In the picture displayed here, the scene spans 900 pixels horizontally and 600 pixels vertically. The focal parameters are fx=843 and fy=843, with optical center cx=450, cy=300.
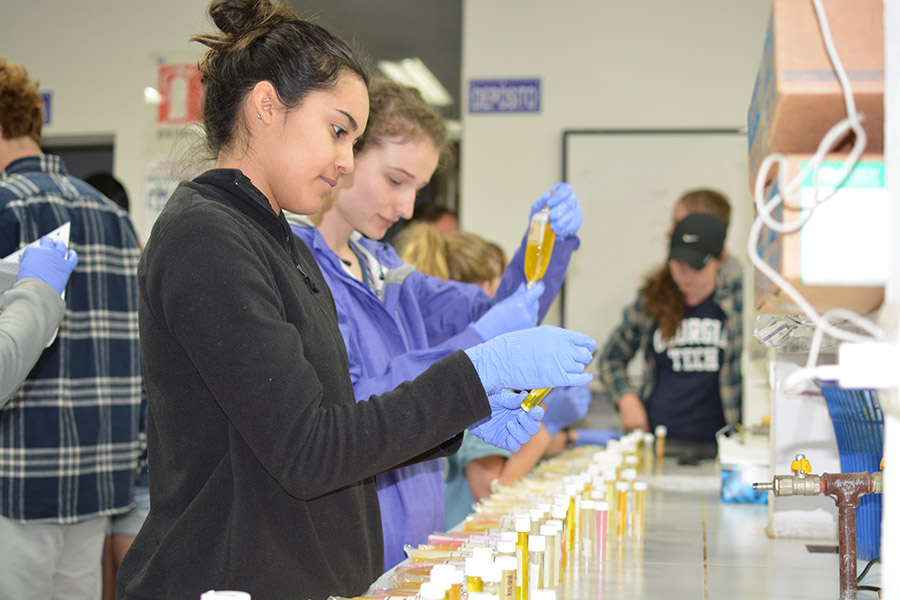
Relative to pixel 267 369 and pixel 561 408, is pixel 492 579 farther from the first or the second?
pixel 561 408

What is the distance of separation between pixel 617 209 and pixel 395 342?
259 cm

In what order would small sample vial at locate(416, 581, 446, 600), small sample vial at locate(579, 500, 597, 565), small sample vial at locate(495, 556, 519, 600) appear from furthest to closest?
1. small sample vial at locate(579, 500, 597, 565)
2. small sample vial at locate(495, 556, 519, 600)
3. small sample vial at locate(416, 581, 446, 600)

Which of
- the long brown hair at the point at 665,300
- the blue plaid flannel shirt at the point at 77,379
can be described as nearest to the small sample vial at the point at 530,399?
the blue plaid flannel shirt at the point at 77,379

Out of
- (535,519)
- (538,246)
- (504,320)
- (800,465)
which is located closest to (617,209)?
(538,246)

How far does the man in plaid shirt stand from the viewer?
190cm

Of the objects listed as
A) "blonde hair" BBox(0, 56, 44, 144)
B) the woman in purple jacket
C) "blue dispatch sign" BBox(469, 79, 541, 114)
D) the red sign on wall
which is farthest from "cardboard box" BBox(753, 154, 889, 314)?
the red sign on wall

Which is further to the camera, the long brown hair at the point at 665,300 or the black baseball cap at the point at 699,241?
the long brown hair at the point at 665,300

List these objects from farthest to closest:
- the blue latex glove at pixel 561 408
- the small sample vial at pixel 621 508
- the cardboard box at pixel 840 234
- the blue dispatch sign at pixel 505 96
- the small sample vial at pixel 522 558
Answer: the blue dispatch sign at pixel 505 96
the blue latex glove at pixel 561 408
the small sample vial at pixel 621 508
the small sample vial at pixel 522 558
the cardboard box at pixel 840 234

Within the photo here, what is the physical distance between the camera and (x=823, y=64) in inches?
29.9

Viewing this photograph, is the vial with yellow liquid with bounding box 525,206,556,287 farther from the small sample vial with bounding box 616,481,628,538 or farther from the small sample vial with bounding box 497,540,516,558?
the small sample vial with bounding box 497,540,516,558

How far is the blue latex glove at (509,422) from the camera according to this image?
52.2 inches

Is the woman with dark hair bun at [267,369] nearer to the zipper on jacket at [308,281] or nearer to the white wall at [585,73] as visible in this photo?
the zipper on jacket at [308,281]

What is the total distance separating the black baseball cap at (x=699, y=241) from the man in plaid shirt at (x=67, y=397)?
77.1 inches

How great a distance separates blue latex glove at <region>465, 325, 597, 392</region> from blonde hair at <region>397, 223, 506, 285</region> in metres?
1.23
